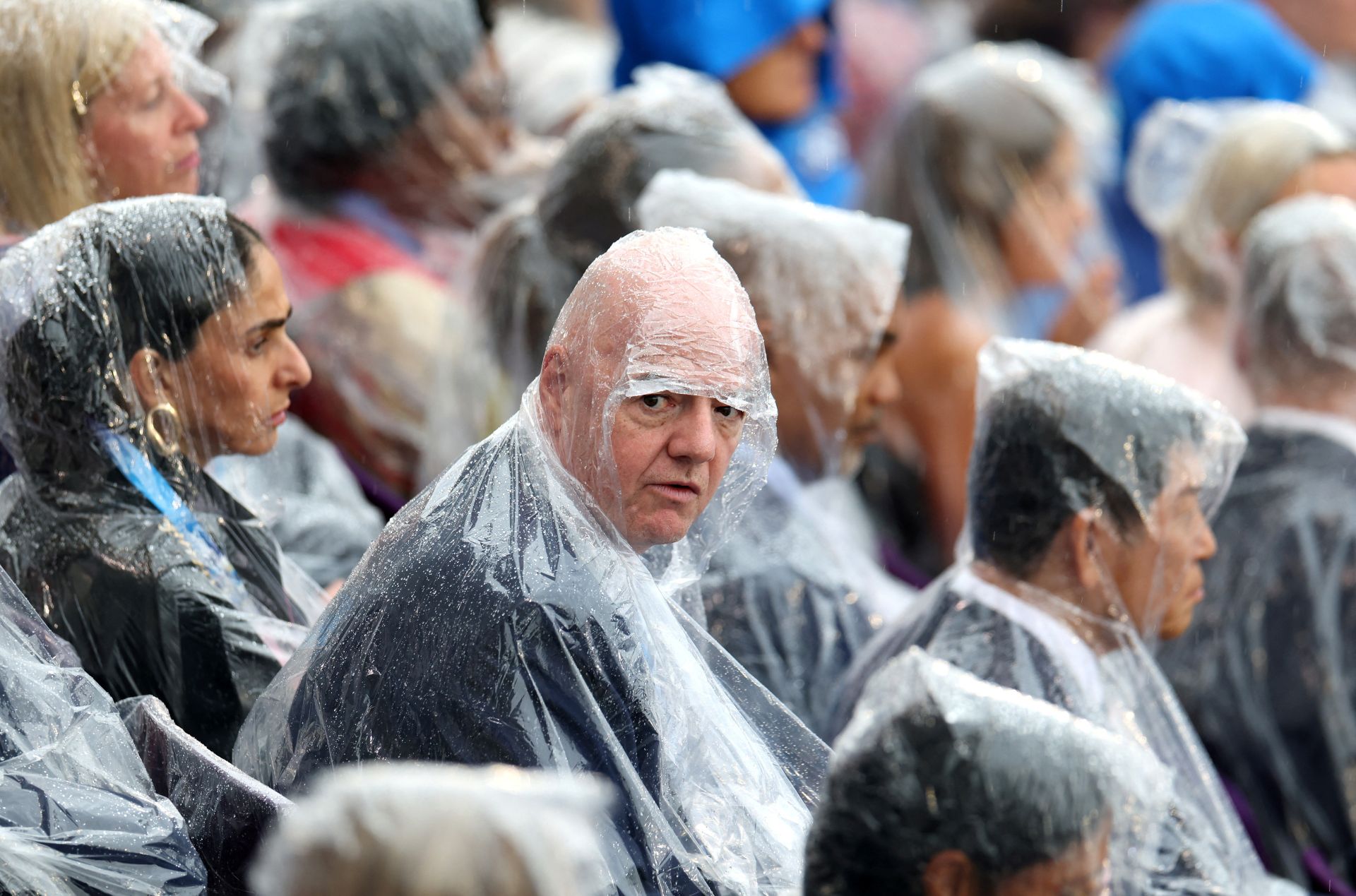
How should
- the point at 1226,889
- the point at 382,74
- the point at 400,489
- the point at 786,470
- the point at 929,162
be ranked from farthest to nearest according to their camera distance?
the point at 929,162, the point at 382,74, the point at 400,489, the point at 786,470, the point at 1226,889

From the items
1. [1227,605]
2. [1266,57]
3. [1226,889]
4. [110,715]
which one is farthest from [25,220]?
[1266,57]

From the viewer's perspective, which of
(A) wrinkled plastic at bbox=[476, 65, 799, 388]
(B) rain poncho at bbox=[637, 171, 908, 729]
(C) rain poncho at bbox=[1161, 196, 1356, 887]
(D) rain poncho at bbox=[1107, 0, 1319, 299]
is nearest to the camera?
(B) rain poncho at bbox=[637, 171, 908, 729]

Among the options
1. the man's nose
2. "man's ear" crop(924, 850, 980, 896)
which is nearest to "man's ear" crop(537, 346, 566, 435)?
the man's nose

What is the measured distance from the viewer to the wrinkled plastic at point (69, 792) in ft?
6.81

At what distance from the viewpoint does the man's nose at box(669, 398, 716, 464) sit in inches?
92.7

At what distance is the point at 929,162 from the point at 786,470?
1.51 meters

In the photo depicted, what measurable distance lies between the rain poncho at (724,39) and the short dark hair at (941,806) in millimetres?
3427

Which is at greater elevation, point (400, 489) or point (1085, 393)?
point (1085, 393)

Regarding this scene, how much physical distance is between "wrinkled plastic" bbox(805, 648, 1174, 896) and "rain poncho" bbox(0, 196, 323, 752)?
0.95 m

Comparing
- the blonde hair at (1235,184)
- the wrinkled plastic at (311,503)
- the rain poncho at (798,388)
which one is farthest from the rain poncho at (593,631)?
the blonde hair at (1235,184)

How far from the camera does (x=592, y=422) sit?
7.72ft

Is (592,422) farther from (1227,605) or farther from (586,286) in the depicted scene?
(1227,605)

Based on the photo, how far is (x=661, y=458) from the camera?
2365 mm

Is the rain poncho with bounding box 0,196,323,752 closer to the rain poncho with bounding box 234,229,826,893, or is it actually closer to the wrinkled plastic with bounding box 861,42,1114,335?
A: the rain poncho with bounding box 234,229,826,893
